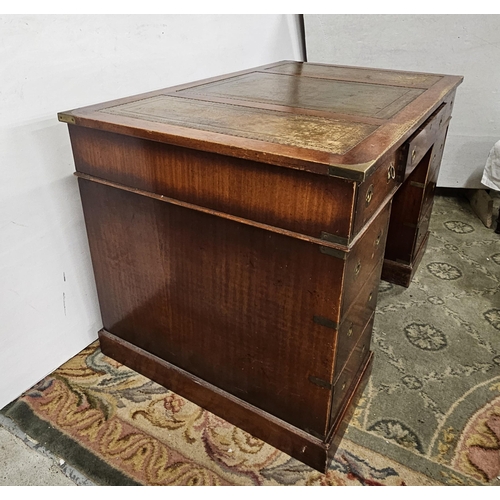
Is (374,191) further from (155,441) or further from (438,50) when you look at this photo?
(438,50)

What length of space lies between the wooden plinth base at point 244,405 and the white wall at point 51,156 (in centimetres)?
18

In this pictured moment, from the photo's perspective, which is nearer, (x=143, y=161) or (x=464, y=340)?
(x=143, y=161)

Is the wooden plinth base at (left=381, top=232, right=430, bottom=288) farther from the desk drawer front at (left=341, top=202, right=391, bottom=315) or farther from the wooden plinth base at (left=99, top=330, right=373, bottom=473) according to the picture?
the desk drawer front at (left=341, top=202, right=391, bottom=315)

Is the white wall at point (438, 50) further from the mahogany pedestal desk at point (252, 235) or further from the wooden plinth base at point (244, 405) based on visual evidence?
the wooden plinth base at point (244, 405)

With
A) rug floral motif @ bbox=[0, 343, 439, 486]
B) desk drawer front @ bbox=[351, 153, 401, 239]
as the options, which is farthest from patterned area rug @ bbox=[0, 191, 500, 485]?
desk drawer front @ bbox=[351, 153, 401, 239]

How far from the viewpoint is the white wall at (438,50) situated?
7.08 ft

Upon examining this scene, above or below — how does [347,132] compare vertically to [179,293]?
above

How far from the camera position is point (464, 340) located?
1.57m

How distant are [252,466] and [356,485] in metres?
0.25

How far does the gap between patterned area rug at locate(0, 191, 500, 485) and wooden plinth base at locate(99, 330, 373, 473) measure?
2 cm

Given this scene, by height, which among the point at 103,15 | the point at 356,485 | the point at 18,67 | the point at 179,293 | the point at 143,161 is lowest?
the point at 356,485

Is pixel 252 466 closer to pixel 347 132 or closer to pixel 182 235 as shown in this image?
pixel 182 235

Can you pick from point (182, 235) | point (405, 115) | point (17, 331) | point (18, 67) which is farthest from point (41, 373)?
point (405, 115)

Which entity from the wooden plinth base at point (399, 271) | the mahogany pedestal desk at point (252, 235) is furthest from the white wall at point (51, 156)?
the wooden plinth base at point (399, 271)
